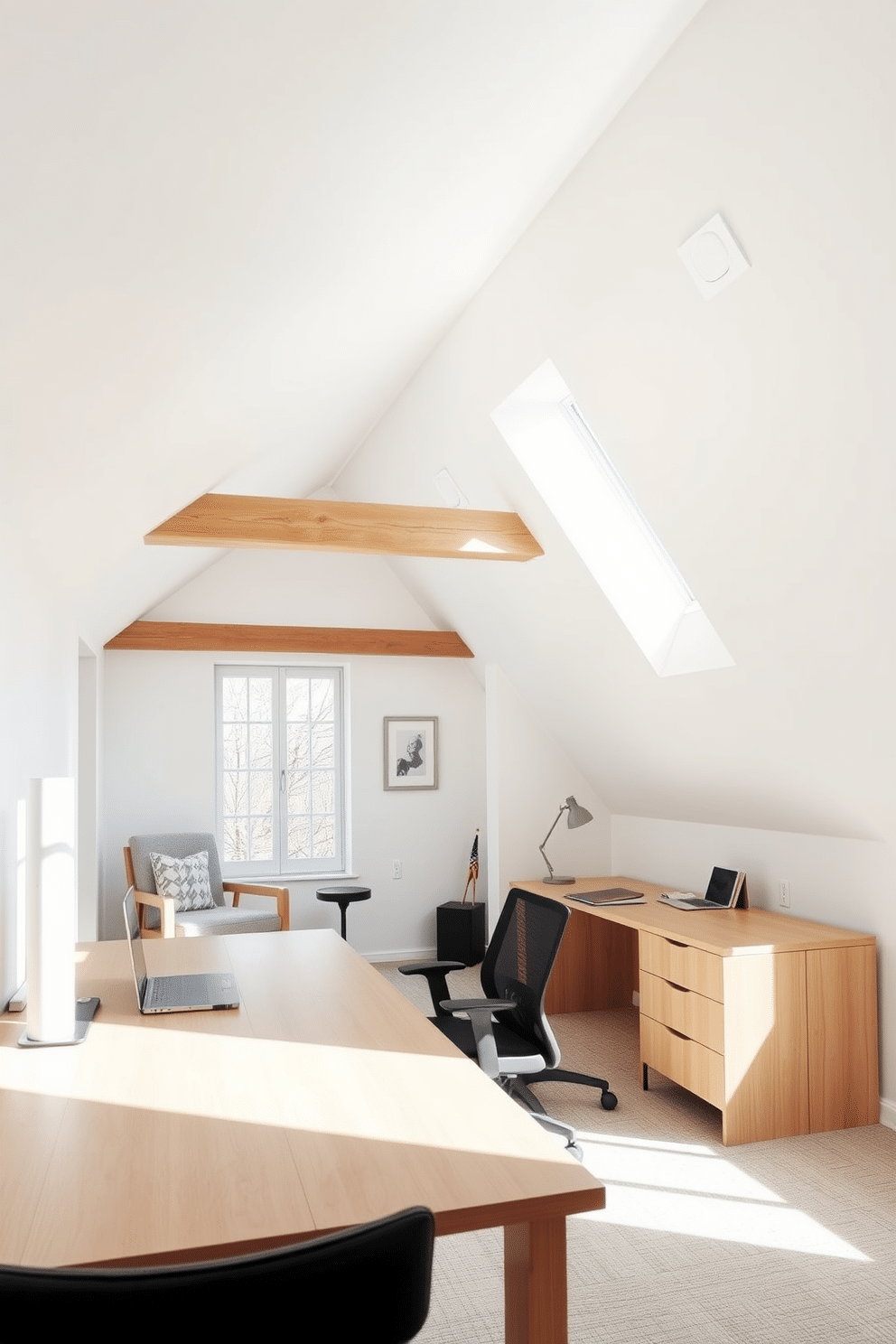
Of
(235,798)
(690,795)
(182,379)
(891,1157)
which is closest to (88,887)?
(235,798)

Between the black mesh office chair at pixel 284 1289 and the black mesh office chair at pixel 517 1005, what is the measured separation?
1.95m

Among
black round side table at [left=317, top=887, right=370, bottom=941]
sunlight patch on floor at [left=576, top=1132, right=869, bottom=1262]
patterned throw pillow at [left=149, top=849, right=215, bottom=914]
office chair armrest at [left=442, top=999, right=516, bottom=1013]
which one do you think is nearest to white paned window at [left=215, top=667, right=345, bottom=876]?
black round side table at [left=317, top=887, right=370, bottom=941]

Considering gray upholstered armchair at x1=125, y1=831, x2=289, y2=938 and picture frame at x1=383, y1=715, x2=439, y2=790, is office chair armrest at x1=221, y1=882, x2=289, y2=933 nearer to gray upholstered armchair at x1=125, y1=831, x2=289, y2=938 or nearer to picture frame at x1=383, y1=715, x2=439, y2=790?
gray upholstered armchair at x1=125, y1=831, x2=289, y2=938

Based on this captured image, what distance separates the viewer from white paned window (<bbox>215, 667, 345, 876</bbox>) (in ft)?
21.1

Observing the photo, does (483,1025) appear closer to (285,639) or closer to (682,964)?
(682,964)

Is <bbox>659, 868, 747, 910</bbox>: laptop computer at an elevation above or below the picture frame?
below

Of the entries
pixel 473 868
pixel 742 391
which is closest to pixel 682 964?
pixel 742 391

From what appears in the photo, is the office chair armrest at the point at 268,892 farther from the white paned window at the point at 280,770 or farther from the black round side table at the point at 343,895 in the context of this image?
the white paned window at the point at 280,770

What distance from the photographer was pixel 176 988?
2.58m

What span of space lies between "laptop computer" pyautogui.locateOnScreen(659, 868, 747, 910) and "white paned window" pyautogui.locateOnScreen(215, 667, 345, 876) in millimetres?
2708

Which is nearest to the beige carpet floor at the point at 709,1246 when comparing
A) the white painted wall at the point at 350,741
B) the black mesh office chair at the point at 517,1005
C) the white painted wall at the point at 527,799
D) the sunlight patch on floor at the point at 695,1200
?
the sunlight patch on floor at the point at 695,1200

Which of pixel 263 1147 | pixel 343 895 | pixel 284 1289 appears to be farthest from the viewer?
pixel 343 895

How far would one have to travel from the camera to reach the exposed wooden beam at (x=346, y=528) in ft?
12.7

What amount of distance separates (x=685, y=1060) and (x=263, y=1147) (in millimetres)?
2585
